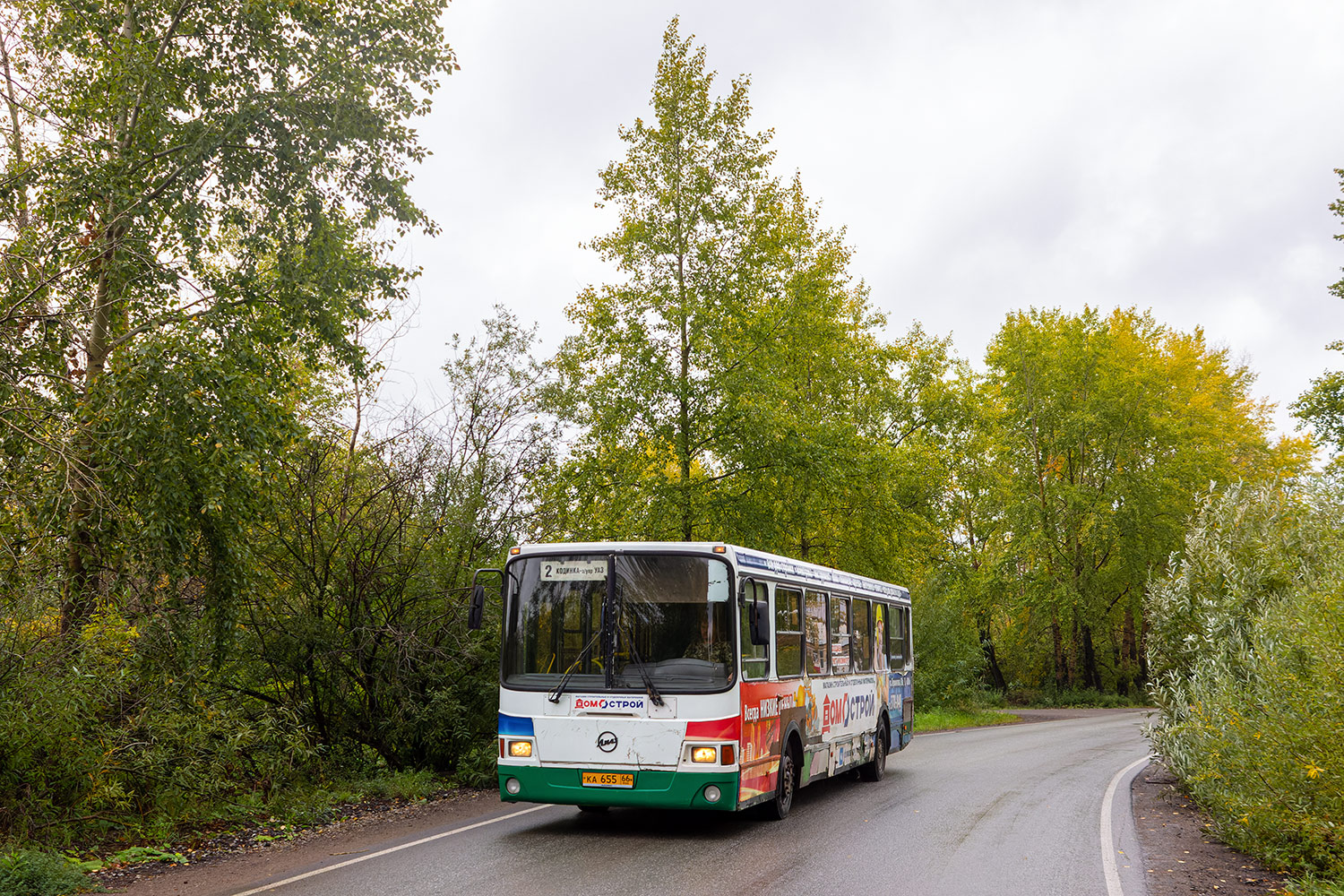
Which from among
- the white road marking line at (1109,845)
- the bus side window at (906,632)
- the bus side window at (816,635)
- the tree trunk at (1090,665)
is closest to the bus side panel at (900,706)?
the bus side window at (906,632)

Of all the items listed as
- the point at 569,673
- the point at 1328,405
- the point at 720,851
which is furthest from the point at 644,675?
the point at 1328,405

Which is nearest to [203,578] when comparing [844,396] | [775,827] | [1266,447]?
[775,827]

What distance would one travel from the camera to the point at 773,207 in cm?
2273

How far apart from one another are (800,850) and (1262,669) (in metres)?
5.05

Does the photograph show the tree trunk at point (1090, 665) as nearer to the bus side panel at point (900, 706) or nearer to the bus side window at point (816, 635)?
the bus side panel at point (900, 706)

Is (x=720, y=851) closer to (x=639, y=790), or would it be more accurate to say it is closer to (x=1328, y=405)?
(x=639, y=790)

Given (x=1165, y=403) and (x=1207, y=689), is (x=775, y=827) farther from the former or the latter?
(x=1165, y=403)

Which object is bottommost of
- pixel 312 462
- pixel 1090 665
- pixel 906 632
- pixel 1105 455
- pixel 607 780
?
pixel 607 780

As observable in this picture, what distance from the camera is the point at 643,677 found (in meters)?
9.98

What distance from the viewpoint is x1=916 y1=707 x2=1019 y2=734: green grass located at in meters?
29.8

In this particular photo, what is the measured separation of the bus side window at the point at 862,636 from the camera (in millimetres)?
14578

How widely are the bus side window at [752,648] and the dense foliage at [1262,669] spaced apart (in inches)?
179

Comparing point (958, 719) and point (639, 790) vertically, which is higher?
point (639, 790)

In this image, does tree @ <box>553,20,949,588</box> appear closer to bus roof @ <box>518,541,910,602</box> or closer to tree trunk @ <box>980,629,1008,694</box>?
bus roof @ <box>518,541,910,602</box>
